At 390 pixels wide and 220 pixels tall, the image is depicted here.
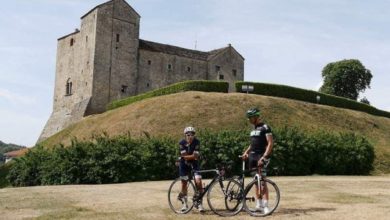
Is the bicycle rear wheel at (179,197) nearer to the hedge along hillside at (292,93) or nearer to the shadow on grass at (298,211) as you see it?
the shadow on grass at (298,211)

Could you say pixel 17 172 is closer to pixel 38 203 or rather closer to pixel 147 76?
pixel 38 203

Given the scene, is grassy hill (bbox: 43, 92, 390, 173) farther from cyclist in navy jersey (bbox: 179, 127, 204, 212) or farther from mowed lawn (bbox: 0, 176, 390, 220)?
cyclist in navy jersey (bbox: 179, 127, 204, 212)

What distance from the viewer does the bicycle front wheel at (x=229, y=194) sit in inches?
463

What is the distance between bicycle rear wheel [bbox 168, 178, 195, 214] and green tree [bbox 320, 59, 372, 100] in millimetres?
79804

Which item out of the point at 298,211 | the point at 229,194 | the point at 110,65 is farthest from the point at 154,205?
the point at 110,65

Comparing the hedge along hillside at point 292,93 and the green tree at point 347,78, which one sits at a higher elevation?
the green tree at point 347,78

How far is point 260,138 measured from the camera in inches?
463

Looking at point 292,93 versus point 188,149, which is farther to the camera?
point 292,93

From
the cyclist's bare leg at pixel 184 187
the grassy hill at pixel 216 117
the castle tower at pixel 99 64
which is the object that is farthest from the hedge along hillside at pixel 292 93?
the cyclist's bare leg at pixel 184 187

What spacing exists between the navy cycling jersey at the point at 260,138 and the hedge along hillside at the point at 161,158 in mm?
13092

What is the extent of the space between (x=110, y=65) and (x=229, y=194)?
173 feet

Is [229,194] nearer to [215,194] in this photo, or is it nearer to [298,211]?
[215,194]

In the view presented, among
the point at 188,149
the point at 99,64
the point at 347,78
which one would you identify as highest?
the point at 347,78

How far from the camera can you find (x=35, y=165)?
2884 centimetres
